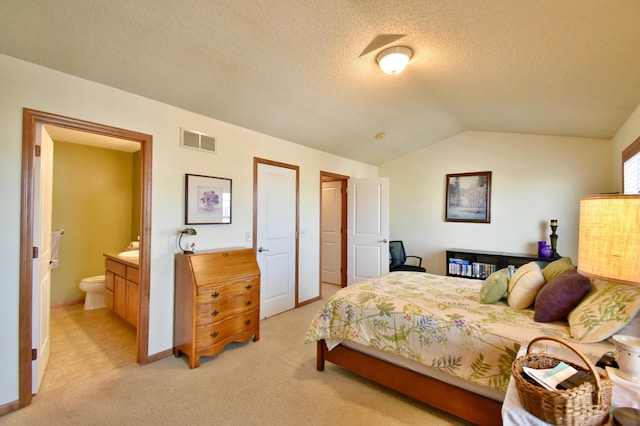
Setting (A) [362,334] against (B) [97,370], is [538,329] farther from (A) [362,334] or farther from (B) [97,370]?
(B) [97,370]

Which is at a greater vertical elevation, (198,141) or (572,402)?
(198,141)

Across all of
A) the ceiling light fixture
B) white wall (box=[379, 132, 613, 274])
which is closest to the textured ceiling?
the ceiling light fixture

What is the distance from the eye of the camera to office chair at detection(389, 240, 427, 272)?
474cm

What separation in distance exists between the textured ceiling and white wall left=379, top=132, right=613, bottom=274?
83cm

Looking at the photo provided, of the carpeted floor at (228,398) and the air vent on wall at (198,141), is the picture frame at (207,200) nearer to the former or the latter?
the air vent on wall at (198,141)

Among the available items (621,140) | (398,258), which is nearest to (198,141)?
(398,258)

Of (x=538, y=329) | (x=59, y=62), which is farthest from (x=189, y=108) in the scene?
(x=538, y=329)

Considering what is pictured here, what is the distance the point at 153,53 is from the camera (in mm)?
2059

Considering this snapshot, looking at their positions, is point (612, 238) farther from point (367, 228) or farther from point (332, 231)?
point (332, 231)

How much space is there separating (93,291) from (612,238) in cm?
517

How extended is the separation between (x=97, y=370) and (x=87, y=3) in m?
2.74

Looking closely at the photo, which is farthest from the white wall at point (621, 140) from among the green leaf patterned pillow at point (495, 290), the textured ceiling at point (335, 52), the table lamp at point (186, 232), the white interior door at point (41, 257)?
the white interior door at point (41, 257)

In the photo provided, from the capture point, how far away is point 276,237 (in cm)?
381

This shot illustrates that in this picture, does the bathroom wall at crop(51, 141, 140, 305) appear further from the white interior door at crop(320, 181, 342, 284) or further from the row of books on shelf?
the row of books on shelf
